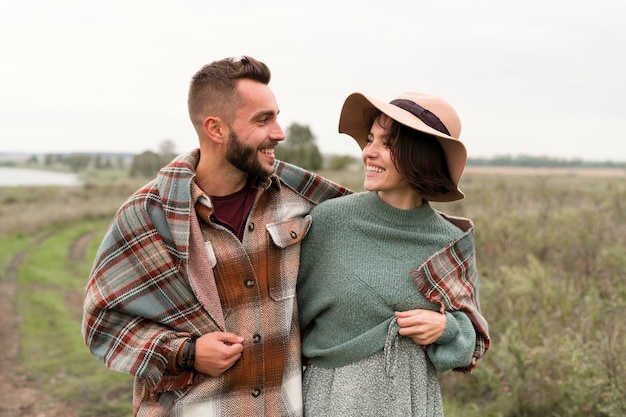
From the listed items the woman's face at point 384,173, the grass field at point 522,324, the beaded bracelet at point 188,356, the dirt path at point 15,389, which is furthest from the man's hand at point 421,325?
the dirt path at point 15,389

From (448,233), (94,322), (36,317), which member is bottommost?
(36,317)

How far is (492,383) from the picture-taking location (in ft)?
15.6

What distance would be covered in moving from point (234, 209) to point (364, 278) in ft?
1.99

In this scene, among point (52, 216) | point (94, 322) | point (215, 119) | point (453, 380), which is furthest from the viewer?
point (52, 216)

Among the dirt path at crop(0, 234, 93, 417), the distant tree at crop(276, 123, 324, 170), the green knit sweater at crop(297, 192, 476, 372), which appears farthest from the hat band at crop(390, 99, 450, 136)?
the distant tree at crop(276, 123, 324, 170)

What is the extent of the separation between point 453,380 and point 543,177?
1318 cm

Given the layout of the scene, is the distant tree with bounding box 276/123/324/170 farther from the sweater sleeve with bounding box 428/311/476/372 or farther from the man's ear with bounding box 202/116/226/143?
the sweater sleeve with bounding box 428/311/476/372

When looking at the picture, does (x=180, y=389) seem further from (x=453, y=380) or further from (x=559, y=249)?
(x=559, y=249)

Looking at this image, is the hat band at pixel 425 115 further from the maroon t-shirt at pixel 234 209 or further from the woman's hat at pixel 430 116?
the maroon t-shirt at pixel 234 209

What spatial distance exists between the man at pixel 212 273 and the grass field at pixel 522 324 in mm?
2578

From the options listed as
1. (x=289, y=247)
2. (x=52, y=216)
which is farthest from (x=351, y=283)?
(x=52, y=216)

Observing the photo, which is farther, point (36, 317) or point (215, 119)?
point (36, 317)

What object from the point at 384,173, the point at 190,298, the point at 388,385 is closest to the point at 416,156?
the point at 384,173

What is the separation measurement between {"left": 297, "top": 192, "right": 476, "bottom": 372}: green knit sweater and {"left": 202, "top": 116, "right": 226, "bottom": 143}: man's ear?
1.75 feet
